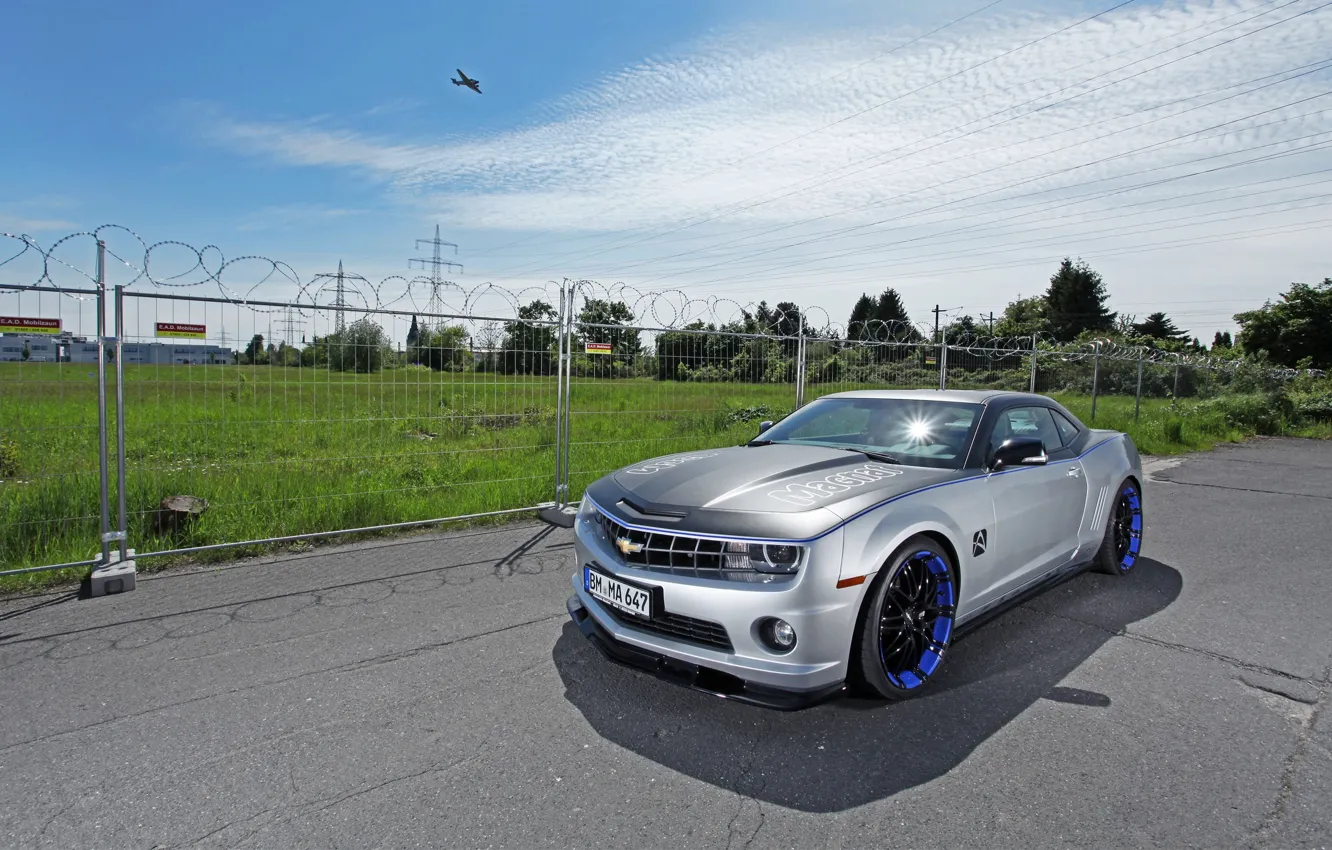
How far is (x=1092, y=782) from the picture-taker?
2.66 metres

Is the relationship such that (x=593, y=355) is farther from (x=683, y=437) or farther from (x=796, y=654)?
(x=796, y=654)

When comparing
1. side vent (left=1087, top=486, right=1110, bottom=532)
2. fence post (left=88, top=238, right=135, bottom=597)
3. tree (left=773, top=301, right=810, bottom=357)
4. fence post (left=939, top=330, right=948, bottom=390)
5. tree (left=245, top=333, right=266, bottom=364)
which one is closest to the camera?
fence post (left=88, top=238, right=135, bottom=597)

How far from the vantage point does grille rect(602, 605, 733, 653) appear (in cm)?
290

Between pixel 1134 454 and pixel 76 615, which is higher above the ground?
pixel 1134 454

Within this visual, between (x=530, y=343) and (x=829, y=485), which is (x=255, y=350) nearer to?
(x=530, y=343)

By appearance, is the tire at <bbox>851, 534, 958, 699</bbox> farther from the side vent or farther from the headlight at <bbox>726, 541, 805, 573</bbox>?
the side vent

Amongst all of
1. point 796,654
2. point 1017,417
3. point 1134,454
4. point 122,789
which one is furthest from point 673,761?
point 1134,454

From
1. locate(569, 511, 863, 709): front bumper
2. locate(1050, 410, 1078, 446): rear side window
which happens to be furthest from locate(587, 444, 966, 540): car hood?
locate(1050, 410, 1078, 446): rear side window

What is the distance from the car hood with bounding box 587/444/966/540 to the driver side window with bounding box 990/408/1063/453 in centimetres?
80

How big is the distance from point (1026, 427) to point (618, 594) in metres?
2.97

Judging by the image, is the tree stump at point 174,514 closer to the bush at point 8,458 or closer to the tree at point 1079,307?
the bush at point 8,458

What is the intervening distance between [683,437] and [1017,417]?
4128 mm

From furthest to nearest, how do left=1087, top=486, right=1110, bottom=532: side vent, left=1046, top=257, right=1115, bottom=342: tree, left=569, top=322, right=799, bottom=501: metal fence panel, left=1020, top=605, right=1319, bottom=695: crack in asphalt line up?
left=1046, top=257, right=1115, bottom=342: tree, left=569, top=322, right=799, bottom=501: metal fence panel, left=1087, top=486, right=1110, bottom=532: side vent, left=1020, top=605, right=1319, bottom=695: crack in asphalt

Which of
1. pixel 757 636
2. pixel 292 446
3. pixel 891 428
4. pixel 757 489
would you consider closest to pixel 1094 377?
pixel 891 428
